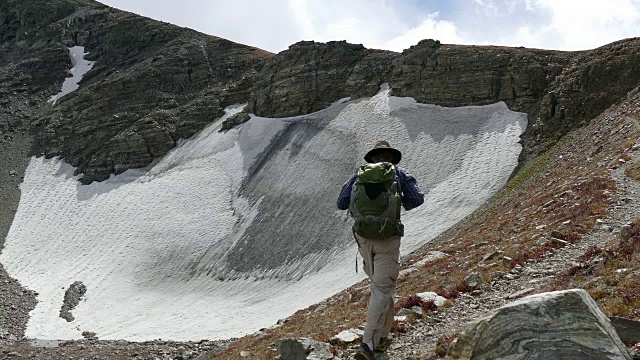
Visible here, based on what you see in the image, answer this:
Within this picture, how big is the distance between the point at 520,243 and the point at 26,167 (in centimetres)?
6572

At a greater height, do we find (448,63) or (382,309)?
(448,63)

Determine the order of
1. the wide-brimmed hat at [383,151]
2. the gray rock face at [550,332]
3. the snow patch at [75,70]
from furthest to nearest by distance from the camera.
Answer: the snow patch at [75,70], the wide-brimmed hat at [383,151], the gray rock face at [550,332]

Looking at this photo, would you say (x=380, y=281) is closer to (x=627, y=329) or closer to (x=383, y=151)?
(x=383, y=151)

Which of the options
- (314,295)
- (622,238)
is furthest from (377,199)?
(314,295)

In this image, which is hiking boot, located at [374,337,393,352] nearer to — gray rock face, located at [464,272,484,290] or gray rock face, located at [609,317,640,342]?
gray rock face, located at [464,272,484,290]

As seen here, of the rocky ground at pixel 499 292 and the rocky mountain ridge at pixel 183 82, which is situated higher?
the rocky mountain ridge at pixel 183 82

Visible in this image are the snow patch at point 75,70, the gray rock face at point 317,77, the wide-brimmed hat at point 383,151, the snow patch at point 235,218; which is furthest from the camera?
the snow patch at point 75,70

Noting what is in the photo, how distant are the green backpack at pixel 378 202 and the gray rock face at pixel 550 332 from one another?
3079 millimetres

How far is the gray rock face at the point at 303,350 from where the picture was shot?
29.9ft

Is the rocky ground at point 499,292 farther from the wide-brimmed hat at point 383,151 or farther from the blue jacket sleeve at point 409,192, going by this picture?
the wide-brimmed hat at point 383,151

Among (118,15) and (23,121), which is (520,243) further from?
(118,15)

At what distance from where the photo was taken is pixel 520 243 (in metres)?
16.8

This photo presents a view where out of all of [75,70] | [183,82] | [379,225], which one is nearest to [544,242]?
[379,225]

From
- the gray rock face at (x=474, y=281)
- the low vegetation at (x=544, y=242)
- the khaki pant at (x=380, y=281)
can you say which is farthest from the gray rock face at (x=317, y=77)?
the khaki pant at (x=380, y=281)
